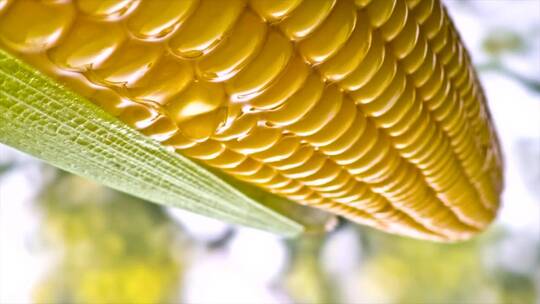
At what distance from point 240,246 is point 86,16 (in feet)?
3.18

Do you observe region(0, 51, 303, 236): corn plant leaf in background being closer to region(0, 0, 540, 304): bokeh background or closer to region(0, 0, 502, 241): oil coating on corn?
region(0, 0, 502, 241): oil coating on corn

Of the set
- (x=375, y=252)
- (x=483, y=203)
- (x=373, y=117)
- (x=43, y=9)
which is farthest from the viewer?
(x=375, y=252)

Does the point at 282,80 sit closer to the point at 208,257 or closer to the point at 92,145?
the point at 92,145

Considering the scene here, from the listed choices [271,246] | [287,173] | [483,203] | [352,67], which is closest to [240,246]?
[271,246]

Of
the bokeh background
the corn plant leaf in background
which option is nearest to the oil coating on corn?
the corn plant leaf in background

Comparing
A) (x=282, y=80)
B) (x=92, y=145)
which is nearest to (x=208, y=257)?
(x=92, y=145)

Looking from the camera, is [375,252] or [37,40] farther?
[375,252]

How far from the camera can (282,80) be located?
0.28 meters

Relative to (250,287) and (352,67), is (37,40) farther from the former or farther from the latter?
(250,287)

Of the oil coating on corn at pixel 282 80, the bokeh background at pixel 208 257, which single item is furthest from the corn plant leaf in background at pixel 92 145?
the bokeh background at pixel 208 257

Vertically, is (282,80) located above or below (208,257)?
above

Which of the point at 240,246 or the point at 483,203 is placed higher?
the point at 483,203

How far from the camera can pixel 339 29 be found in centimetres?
27

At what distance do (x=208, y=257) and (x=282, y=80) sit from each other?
3.00 feet
